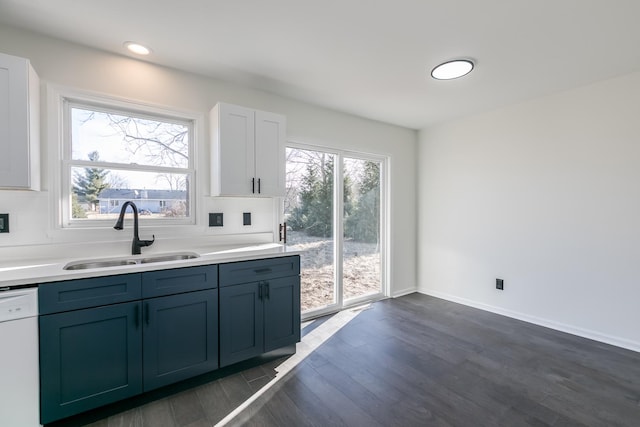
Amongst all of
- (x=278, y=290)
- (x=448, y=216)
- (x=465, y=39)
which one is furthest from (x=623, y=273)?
(x=278, y=290)

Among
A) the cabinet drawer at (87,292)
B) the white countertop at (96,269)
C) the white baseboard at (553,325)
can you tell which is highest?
the white countertop at (96,269)

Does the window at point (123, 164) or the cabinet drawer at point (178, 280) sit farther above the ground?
the window at point (123, 164)

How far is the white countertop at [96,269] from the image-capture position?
1554 millimetres

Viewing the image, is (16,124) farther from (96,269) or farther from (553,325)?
(553,325)

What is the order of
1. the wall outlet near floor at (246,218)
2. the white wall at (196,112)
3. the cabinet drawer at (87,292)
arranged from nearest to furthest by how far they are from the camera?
the cabinet drawer at (87,292) < the white wall at (196,112) < the wall outlet near floor at (246,218)

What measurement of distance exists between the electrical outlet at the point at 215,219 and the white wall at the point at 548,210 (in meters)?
2.94

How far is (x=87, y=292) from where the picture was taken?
168 centimetres

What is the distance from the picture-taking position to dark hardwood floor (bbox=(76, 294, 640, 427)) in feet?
5.84

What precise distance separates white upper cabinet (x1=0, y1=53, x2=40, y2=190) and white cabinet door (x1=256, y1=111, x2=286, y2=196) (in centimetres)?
147

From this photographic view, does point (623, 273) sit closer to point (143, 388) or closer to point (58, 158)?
point (143, 388)

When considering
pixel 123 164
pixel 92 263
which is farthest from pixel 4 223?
pixel 123 164

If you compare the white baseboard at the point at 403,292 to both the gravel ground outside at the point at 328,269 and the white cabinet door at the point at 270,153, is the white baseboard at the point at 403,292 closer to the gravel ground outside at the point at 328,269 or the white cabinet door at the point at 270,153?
the gravel ground outside at the point at 328,269

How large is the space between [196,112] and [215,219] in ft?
3.14

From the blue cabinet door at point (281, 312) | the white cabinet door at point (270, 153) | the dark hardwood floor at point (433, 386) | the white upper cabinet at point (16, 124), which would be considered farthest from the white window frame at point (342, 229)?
the white upper cabinet at point (16, 124)
